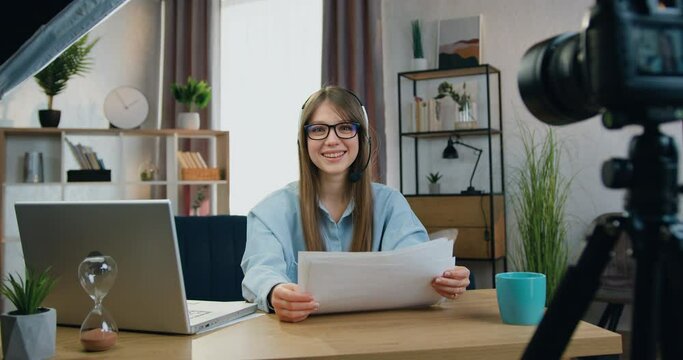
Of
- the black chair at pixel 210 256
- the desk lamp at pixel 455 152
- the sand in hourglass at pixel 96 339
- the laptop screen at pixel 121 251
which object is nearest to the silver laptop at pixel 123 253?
the laptop screen at pixel 121 251

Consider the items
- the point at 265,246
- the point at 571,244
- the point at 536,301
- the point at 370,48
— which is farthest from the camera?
the point at 370,48

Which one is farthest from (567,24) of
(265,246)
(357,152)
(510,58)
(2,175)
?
(2,175)

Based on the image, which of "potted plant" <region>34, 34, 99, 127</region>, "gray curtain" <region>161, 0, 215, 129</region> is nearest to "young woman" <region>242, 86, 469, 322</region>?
"potted plant" <region>34, 34, 99, 127</region>

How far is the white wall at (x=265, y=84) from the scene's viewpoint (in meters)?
4.31

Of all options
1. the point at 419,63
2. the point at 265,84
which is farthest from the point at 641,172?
the point at 265,84

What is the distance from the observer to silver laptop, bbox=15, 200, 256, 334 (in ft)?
3.30

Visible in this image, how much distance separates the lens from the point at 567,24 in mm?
3680

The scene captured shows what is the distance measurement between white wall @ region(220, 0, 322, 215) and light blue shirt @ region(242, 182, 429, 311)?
2.62 m

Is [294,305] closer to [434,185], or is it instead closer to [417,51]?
[434,185]

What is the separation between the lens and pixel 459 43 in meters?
3.89

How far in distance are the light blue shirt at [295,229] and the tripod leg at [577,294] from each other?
922 millimetres

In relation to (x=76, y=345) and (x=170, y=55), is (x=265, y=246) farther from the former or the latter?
(x=170, y=55)

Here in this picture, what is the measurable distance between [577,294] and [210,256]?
5.08ft

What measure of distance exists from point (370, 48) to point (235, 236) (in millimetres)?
2340
